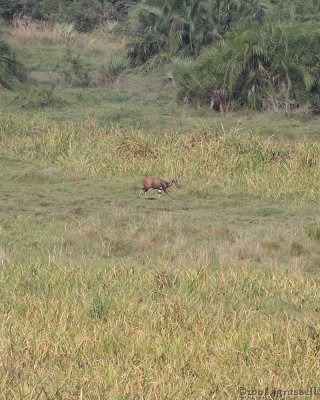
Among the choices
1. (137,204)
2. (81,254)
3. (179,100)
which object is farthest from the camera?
(179,100)

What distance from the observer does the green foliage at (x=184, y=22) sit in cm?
2189

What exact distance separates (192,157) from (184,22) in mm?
10017

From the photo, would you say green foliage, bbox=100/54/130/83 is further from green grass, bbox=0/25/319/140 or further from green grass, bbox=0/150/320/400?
green grass, bbox=0/150/320/400

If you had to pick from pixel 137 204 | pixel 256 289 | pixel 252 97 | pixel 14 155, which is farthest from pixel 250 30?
pixel 256 289

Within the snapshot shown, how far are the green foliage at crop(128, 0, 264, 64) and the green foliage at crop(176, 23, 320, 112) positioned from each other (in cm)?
349

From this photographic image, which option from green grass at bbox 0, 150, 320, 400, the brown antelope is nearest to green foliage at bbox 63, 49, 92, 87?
green grass at bbox 0, 150, 320, 400

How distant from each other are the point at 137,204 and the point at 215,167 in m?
1.83

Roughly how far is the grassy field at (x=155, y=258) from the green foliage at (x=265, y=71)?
73 cm

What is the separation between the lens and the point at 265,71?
17.9 metres

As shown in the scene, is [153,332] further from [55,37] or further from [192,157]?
[55,37]

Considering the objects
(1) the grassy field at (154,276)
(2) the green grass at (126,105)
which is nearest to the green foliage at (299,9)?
(2) the green grass at (126,105)

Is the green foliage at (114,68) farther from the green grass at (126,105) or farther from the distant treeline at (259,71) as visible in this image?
the distant treeline at (259,71)

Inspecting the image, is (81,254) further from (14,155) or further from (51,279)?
(14,155)

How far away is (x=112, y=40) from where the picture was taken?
28.9m
